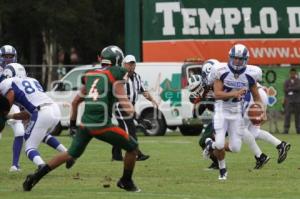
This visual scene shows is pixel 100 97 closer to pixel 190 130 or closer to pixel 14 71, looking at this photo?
pixel 14 71

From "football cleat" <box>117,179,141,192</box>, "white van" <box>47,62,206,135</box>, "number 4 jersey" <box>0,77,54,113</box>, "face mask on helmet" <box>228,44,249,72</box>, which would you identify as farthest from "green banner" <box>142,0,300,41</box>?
"football cleat" <box>117,179,141,192</box>

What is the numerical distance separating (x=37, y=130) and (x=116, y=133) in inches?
76.2

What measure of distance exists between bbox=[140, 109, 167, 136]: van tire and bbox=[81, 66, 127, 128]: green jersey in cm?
1351

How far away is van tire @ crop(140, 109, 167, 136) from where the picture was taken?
24984 millimetres

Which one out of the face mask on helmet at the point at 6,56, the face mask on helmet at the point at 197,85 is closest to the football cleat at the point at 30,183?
the face mask on helmet at the point at 6,56

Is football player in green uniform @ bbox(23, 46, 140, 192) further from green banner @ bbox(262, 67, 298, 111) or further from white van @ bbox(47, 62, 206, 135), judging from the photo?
green banner @ bbox(262, 67, 298, 111)

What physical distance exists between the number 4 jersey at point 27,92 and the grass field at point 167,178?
3.44 ft

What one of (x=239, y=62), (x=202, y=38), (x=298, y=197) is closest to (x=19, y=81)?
(x=239, y=62)

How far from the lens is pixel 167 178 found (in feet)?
44.1

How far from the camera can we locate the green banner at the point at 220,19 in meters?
29.0

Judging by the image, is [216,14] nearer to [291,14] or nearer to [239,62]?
[291,14]

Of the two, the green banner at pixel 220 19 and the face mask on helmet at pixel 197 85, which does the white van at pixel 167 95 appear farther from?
the face mask on helmet at pixel 197 85

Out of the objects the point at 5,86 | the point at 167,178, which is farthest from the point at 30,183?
the point at 167,178

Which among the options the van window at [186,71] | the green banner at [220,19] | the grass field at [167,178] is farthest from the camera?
the green banner at [220,19]
